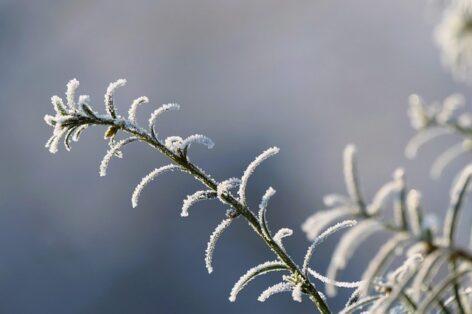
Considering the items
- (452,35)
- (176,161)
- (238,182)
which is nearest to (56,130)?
(176,161)

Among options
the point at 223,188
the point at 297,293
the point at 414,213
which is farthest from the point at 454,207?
the point at 223,188

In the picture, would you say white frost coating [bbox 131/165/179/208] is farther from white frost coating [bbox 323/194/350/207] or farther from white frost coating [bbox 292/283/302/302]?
white frost coating [bbox 323/194/350/207]

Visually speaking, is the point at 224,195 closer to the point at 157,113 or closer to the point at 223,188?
the point at 223,188

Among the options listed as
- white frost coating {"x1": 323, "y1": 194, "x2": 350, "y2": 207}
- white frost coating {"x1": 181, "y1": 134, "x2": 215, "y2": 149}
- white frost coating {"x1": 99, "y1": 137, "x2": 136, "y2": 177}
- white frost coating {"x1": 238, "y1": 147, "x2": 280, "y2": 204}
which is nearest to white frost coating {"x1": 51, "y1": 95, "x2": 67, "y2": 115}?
white frost coating {"x1": 99, "y1": 137, "x2": 136, "y2": 177}

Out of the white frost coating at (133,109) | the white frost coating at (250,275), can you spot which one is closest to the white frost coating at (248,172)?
the white frost coating at (250,275)

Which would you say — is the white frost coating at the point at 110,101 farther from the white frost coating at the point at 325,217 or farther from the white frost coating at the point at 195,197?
the white frost coating at the point at 325,217

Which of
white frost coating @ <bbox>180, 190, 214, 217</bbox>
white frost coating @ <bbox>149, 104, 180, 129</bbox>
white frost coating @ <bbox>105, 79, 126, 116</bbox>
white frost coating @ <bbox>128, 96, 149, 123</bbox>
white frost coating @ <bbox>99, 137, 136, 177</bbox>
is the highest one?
white frost coating @ <bbox>105, 79, 126, 116</bbox>
